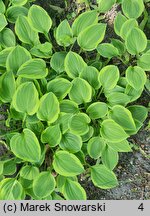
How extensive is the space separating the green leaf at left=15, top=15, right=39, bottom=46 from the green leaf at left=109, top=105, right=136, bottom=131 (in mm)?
514

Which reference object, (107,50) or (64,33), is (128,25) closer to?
(107,50)

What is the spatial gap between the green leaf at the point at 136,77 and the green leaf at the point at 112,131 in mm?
200

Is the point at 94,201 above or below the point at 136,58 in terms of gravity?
below

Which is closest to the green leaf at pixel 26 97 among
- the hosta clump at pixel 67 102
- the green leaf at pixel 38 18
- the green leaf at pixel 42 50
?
the hosta clump at pixel 67 102

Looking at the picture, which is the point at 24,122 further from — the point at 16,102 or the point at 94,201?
the point at 94,201

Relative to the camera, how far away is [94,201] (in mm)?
1832

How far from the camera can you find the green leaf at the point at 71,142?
1.68 meters

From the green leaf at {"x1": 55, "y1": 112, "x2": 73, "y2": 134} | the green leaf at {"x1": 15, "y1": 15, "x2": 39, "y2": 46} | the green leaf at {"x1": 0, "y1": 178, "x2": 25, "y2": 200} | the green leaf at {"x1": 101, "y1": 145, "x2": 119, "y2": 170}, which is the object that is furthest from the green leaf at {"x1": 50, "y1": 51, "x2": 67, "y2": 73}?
the green leaf at {"x1": 0, "y1": 178, "x2": 25, "y2": 200}

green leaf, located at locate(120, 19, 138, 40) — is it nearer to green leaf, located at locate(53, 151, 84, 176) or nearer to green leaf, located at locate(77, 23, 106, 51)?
green leaf, located at locate(77, 23, 106, 51)

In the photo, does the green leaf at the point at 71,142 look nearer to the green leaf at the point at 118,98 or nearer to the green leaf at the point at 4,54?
the green leaf at the point at 118,98

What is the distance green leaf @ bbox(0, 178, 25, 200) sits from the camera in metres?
1.66

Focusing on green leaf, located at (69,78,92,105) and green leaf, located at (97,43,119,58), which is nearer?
green leaf, located at (69,78,92,105)

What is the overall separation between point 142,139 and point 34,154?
62 cm

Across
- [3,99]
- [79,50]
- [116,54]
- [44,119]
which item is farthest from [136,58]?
[3,99]
